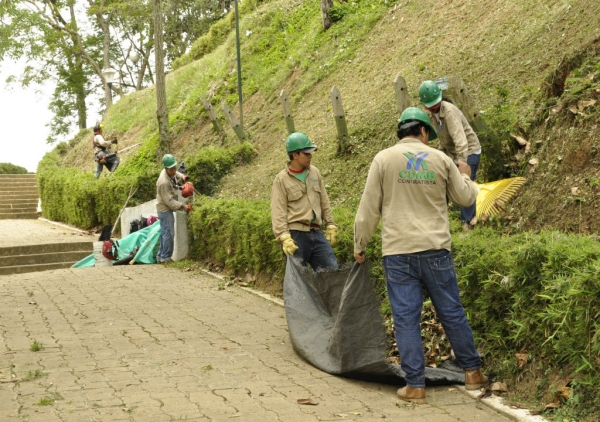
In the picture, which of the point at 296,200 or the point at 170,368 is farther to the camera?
the point at 296,200

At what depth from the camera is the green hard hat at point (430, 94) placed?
8391mm

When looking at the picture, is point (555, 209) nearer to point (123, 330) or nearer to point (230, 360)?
point (230, 360)

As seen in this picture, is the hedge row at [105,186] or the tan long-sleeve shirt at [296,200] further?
the hedge row at [105,186]

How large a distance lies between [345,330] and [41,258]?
47.2 feet

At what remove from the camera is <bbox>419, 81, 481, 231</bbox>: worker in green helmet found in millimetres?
8398

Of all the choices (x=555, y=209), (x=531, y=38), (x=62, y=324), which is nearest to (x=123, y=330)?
(x=62, y=324)

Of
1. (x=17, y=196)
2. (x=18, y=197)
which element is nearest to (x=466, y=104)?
(x=18, y=197)

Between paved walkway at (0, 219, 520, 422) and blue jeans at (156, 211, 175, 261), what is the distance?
3.77m

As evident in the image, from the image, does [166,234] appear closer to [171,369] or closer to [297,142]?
[297,142]

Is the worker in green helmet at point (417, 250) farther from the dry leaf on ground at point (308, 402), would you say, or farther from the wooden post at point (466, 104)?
the wooden post at point (466, 104)

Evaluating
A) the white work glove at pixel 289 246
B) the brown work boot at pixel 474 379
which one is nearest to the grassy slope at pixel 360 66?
the white work glove at pixel 289 246

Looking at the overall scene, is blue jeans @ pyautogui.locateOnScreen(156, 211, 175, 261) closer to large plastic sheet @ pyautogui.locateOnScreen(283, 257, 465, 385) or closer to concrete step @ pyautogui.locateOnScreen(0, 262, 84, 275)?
concrete step @ pyautogui.locateOnScreen(0, 262, 84, 275)

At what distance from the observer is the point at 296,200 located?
25.5 feet

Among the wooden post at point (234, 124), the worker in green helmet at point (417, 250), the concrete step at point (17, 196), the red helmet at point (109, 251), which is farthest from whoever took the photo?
the concrete step at point (17, 196)
